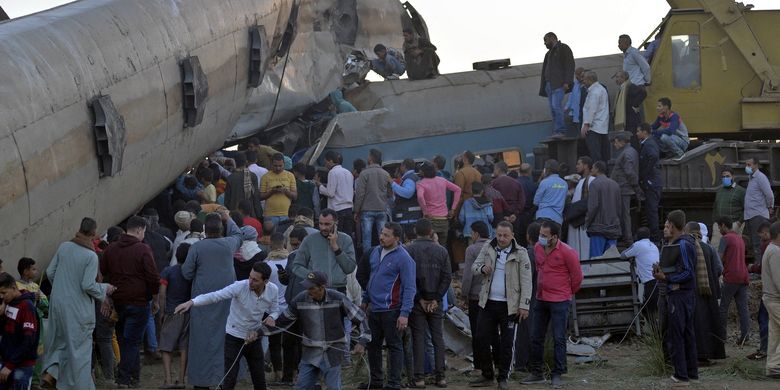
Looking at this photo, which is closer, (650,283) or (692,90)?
(650,283)

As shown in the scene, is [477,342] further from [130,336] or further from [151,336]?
[151,336]

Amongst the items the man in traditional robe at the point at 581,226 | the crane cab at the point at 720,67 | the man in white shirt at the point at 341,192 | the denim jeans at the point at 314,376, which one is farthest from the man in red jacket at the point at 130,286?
the crane cab at the point at 720,67

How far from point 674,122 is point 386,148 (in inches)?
191

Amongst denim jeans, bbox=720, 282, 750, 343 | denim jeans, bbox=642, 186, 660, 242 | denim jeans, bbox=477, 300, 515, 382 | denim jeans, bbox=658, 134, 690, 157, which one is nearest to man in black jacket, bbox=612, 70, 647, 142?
denim jeans, bbox=658, 134, 690, 157

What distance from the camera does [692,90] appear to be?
2397 cm

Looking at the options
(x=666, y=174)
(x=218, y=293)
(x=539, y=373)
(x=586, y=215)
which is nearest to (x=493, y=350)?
(x=539, y=373)

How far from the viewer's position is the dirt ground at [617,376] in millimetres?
14969

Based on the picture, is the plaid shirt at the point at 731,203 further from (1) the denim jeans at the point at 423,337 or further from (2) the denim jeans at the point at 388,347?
(2) the denim jeans at the point at 388,347

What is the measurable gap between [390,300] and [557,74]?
400 inches

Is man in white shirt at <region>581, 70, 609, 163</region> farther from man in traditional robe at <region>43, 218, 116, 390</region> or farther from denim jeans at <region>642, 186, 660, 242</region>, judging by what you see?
man in traditional robe at <region>43, 218, 116, 390</region>

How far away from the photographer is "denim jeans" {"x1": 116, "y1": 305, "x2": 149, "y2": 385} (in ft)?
47.2

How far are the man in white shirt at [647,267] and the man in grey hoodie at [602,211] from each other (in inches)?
52.7

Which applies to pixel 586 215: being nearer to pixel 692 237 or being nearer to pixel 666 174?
pixel 666 174

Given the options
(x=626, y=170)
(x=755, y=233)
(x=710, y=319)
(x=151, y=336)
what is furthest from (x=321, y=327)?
(x=755, y=233)
